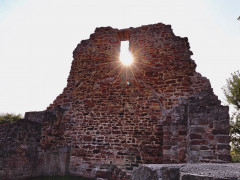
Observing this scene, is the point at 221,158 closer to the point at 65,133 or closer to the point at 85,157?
the point at 85,157

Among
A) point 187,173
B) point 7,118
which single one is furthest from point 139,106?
point 7,118

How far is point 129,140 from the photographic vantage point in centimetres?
698

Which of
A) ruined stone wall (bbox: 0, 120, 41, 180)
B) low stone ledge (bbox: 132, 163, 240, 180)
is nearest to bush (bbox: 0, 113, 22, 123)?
ruined stone wall (bbox: 0, 120, 41, 180)

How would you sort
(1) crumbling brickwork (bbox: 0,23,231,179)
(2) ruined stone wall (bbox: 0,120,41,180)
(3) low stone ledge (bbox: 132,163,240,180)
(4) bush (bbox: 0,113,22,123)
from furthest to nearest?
(4) bush (bbox: 0,113,22,123)
(2) ruined stone wall (bbox: 0,120,41,180)
(1) crumbling brickwork (bbox: 0,23,231,179)
(3) low stone ledge (bbox: 132,163,240,180)

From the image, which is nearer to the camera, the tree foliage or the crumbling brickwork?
the crumbling brickwork

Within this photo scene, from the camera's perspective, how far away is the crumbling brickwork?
603 cm

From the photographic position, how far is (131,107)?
292 inches

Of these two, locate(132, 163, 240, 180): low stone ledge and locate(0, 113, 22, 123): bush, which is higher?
locate(0, 113, 22, 123): bush

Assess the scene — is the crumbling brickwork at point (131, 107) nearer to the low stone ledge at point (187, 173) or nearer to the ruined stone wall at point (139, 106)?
the ruined stone wall at point (139, 106)

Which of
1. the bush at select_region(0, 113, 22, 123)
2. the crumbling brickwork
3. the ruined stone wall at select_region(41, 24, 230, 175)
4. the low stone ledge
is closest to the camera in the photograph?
the low stone ledge

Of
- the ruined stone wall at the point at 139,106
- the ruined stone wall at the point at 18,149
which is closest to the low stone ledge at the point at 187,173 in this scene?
the ruined stone wall at the point at 139,106

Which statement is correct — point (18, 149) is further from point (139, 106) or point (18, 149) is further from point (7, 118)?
point (7, 118)

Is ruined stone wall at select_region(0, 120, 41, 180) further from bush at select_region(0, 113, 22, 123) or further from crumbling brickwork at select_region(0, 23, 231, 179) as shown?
bush at select_region(0, 113, 22, 123)

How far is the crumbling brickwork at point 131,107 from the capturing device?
603cm
